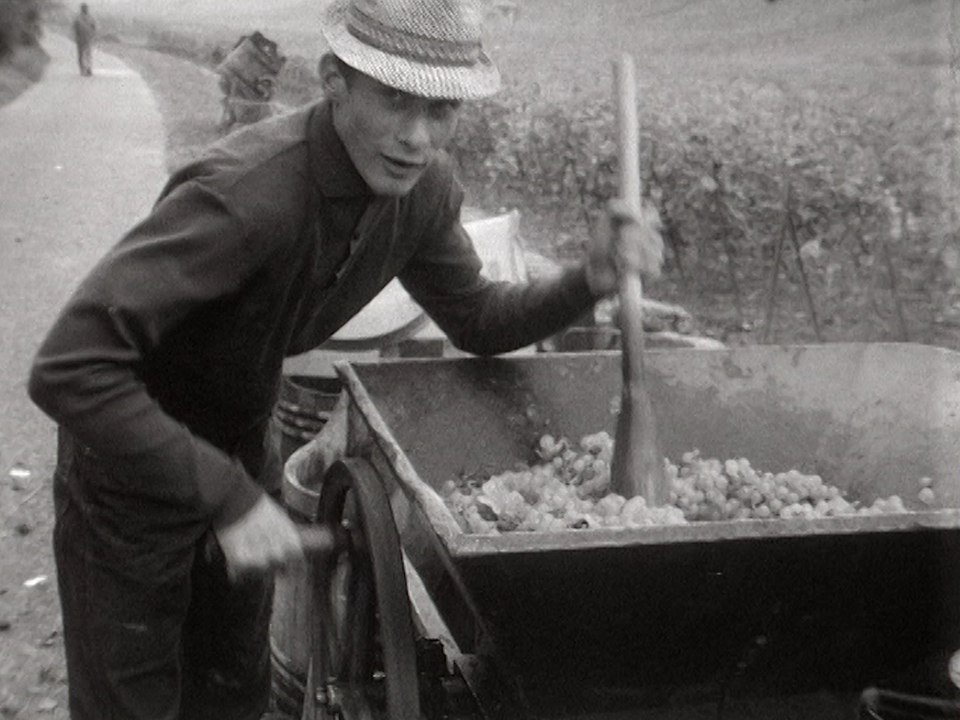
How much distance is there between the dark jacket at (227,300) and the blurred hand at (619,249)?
0.05m

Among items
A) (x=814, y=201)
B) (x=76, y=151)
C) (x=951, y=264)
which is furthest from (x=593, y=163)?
(x=76, y=151)

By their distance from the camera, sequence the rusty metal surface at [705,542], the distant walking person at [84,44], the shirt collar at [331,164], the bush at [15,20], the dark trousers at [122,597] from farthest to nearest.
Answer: the distant walking person at [84,44]
the bush at [15,20]
the dark trousers at [122,597]
the shirt collar at [331,164]
the rusty metal surface at [705,542]

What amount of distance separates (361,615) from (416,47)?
120 cm

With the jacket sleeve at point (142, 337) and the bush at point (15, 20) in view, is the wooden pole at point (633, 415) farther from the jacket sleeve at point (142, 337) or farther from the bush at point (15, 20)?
the bush at point (15, 20)

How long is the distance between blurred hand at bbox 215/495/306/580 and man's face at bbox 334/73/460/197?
670 mm

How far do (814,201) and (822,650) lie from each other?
4.97 m

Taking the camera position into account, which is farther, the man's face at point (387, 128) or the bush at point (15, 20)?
the bush at point (15, 20)

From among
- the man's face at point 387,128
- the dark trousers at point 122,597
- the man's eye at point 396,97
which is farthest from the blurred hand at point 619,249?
the dark trousers at point 122,597

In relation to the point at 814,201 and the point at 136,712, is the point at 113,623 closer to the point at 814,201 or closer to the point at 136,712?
the point at 136,712

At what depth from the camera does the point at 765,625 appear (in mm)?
2197

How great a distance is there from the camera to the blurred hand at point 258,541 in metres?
2.32

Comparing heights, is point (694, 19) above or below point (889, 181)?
above

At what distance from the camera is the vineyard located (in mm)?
6707

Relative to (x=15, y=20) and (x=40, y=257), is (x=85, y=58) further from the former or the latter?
(x=40, y=257)
